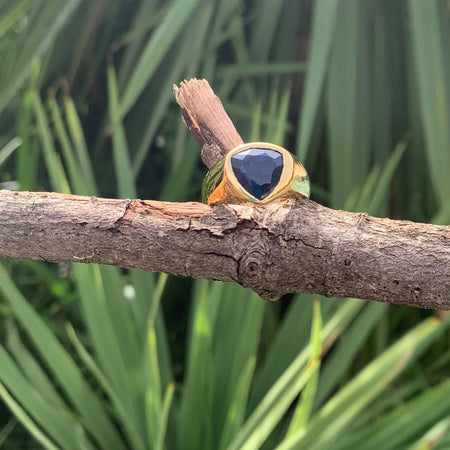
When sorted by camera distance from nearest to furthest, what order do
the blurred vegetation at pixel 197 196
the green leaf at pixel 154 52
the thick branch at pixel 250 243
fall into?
1. the thick branch at pixel 250 243
2. the blurred vegetation at pixel 197 196
3. the green leaf at pixel 154 52

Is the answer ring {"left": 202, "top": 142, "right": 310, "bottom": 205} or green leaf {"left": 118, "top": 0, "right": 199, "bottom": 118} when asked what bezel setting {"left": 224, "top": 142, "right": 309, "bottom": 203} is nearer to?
ring {"left": 202, "top": 142, "right": 310, "bottom": 205}

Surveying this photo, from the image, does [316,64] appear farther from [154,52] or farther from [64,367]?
[64,367]

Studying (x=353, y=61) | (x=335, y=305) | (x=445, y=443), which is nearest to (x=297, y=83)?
(x=353, y=61)

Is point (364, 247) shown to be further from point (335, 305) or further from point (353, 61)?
point (353, 61)

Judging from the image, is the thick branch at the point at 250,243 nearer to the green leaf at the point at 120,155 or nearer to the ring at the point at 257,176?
the ring at the point at 257,176

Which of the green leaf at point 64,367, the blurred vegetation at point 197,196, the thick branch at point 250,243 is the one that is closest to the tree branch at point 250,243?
the thick branch at point 250,243

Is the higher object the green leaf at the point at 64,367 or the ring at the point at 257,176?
the ring at the point at 257,176
